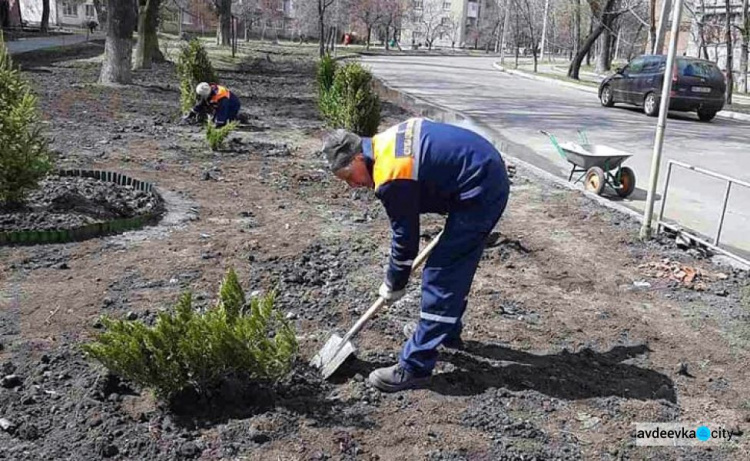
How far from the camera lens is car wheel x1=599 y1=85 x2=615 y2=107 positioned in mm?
20641

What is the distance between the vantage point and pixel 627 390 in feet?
12.5

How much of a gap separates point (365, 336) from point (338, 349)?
0.52 metres

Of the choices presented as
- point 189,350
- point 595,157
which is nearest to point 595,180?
point 595,157

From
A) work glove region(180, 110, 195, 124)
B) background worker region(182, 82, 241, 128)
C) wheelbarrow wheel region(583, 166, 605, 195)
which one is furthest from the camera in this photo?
work glove region(180, 110, 195, 124)

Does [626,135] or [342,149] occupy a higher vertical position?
[342,149]

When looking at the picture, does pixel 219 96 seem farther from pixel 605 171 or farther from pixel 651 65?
pixel 651 65

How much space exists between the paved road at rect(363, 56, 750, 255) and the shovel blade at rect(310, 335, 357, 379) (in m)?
4.81

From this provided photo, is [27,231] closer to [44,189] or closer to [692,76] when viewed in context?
[44,189]

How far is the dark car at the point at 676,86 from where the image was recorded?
17.6m

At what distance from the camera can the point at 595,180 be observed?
8734 millimetres

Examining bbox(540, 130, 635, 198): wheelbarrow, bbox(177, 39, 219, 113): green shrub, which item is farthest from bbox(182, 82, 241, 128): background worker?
bbox(540, 130, 635, 198): wheelbarrow

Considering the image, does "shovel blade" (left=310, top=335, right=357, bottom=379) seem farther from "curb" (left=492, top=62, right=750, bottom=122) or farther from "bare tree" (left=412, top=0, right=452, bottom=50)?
"bare tree" (left=412, top=0, right=452, bottom=50)

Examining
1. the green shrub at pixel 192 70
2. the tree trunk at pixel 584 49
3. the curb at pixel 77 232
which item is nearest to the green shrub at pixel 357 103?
the green shrub at pixel 192 70

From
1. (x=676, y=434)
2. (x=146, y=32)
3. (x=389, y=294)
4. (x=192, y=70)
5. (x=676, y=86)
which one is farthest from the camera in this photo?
(x=146, y=32)
